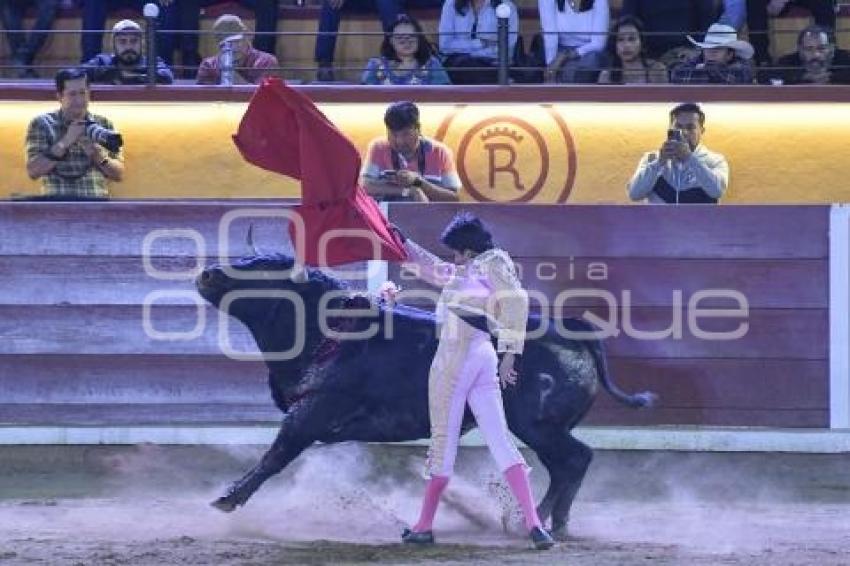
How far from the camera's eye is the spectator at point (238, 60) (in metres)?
11.0

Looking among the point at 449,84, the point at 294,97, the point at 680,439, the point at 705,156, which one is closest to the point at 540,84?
the point at 449,84

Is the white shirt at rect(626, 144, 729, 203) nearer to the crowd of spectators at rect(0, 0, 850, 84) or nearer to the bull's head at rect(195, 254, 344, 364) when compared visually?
the crowd of spectators at rect(0, 0, 850, 84)

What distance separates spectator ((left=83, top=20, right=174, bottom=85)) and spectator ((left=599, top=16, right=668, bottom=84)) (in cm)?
247

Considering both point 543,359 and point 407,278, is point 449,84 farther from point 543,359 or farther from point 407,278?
point 543,359

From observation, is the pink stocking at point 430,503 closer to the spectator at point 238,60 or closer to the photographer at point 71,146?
the photographer at point 71,146

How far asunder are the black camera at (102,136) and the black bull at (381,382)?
2.11 metres

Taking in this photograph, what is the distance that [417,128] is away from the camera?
937 centimetres

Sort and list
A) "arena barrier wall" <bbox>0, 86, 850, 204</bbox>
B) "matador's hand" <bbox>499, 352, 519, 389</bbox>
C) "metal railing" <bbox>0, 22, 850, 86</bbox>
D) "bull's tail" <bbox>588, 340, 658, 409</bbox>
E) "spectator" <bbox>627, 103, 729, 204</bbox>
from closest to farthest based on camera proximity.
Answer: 1. "matador's hand" <bbox>499, 352, 519, 389</bbox>
2. "bull's tail" <bbox>588, 340, 658, 409</bbox>
3. "spectator" <bbox>627, 103, 729, 204</bbox>
4. "metal railing" <bbox>0, 22, 850, 86</bbox>
5. "arena barrier wall" <bbox>0, 86, 850, 204</bbox>

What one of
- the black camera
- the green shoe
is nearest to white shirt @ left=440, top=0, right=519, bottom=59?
the black camera

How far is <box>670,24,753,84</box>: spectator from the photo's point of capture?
10883 mm

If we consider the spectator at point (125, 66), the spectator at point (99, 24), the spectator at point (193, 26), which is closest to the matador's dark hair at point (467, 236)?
the spectator at point (125, 66)

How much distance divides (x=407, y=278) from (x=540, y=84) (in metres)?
2.09

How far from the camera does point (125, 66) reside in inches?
436

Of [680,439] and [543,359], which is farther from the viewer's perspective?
[680,439]
